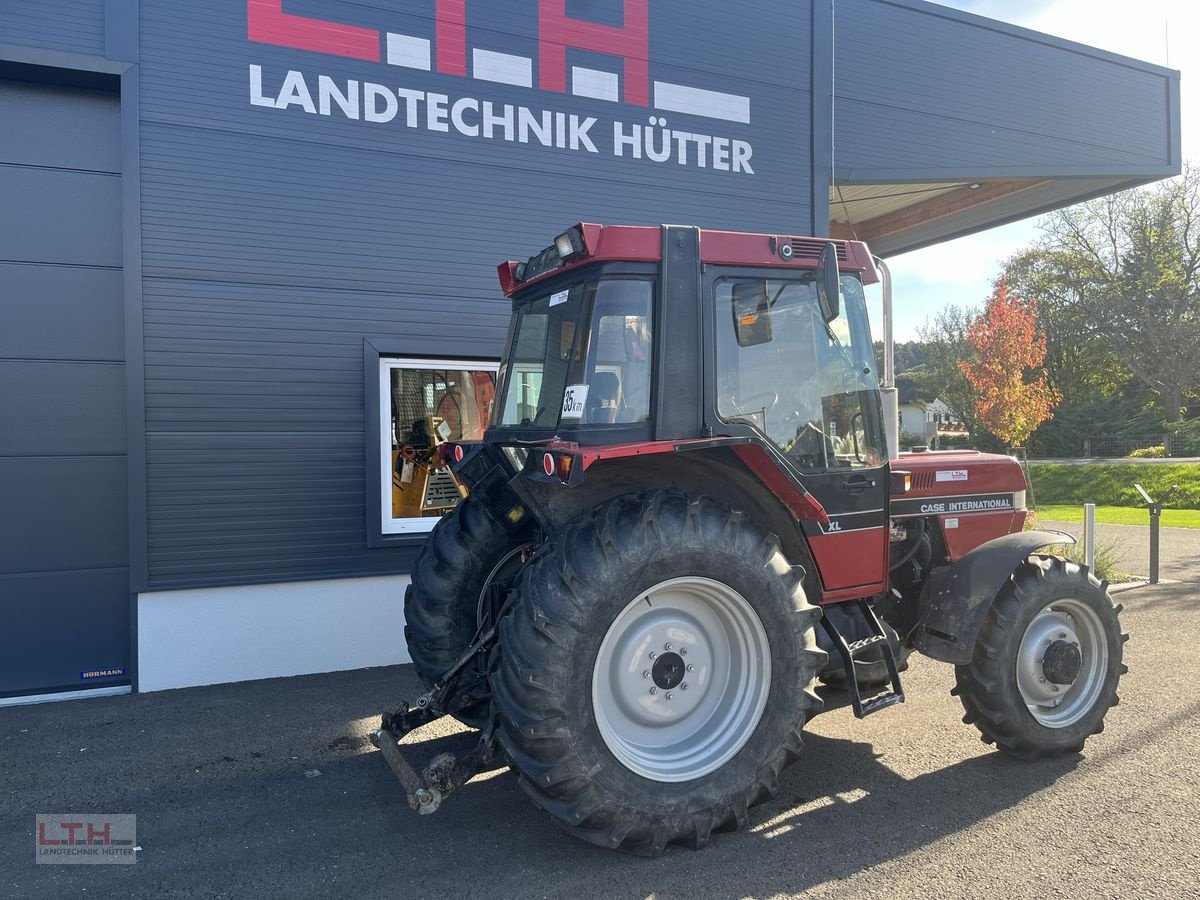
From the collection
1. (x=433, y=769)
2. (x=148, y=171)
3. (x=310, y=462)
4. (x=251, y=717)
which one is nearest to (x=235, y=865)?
(x=433, y=769)

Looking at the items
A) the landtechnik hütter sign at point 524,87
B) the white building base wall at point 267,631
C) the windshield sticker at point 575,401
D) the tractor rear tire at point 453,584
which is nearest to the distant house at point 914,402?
the landtechnik hütter sign at point 524,87

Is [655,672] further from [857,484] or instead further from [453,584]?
[857,484]

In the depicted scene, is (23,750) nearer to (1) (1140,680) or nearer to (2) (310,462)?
(2) (310,462)

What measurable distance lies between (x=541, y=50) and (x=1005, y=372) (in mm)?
16032

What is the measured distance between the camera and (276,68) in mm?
6441

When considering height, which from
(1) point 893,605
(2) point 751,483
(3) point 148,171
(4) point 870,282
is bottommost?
(1) point 893,605

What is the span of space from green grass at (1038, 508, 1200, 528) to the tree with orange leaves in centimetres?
208

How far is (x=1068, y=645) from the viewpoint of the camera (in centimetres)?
439

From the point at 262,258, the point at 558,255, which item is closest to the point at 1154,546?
the point at 558,255

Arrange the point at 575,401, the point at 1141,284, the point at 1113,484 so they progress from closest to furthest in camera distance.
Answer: the point at 575,401, the point at 1113,484, the point at 1141,284

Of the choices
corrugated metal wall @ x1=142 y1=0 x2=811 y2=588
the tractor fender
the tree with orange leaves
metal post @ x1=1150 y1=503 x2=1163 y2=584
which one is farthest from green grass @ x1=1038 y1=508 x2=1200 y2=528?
the tractor fender

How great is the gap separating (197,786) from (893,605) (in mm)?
3908

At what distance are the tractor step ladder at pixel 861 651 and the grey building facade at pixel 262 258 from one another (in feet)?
12.5

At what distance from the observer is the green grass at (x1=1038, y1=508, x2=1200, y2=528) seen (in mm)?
15898
